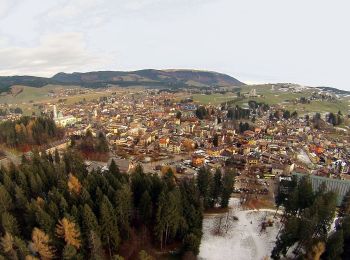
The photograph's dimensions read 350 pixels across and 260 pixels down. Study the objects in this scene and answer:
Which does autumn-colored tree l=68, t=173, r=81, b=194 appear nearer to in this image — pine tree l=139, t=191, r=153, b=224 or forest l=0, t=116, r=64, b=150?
pine tree l=139, t=191, r=153, b=224

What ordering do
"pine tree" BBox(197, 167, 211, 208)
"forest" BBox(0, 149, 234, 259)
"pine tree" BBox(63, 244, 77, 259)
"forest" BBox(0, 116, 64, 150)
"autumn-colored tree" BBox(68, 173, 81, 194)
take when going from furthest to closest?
"forest" BBox(0, 116, 64, 150)
"pine tree" BBox(197, 167, 211, 208)
"autumn-colored tree" BBox(68, 173, 81, 194)
"forest" BBox(0, 149, 234, 259)
"pine tree" BBox(63, 244, 77, 259)

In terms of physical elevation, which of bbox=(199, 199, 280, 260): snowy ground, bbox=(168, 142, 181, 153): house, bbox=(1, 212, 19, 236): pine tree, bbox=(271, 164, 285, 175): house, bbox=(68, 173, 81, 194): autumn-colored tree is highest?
bbox=(68, 173, 81, 194): autumn-colored tree

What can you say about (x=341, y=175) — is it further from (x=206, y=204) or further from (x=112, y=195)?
(x=112, y=195)

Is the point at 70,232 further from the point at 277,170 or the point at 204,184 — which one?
the point at 277,170

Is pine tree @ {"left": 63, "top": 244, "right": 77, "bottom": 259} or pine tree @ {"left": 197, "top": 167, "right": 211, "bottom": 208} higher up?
pine tree @ {"left": 197, "top": 167, "right": 211, "bottom": 208}

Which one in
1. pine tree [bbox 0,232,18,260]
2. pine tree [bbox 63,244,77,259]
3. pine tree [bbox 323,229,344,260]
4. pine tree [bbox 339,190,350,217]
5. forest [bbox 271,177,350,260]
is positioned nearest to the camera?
pine tree [bbox 63,244,77,259]

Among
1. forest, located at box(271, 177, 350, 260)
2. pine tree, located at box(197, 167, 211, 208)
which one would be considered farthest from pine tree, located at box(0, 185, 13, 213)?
forest, located at box(271, 177, 350, 260)

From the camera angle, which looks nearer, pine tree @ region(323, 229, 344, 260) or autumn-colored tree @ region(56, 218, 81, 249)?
pine tree @ region(323, 229, 344, 260)

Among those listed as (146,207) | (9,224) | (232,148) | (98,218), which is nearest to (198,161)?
(232,148)

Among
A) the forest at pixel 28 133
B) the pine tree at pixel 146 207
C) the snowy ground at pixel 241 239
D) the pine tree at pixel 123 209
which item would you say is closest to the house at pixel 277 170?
the snowy ground at pixel 241 239
